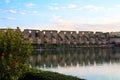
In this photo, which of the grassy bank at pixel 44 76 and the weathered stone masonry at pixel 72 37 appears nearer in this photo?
the grassy bank at pixel 44 76

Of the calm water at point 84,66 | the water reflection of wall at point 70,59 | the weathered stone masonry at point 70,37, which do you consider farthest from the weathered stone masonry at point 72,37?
the calm water at point 84,66

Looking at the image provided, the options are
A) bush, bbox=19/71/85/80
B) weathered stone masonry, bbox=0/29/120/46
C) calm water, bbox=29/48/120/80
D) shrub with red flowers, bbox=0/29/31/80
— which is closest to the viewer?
shrub with red flowers, bbox=0/29/31/80

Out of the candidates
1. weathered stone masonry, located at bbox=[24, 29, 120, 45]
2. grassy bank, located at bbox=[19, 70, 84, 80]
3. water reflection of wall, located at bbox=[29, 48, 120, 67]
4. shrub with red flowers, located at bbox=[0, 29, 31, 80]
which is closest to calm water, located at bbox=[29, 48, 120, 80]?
water reflection of wall, located at bbox=[29, 48, 120, 67]

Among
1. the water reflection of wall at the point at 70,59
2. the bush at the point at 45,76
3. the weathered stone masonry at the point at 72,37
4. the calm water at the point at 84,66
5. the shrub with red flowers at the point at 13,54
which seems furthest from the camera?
the weathered stone masonry at the point at 72,37

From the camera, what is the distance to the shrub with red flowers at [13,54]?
13.5 metres

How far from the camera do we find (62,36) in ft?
264

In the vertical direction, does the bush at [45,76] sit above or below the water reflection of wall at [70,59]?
above

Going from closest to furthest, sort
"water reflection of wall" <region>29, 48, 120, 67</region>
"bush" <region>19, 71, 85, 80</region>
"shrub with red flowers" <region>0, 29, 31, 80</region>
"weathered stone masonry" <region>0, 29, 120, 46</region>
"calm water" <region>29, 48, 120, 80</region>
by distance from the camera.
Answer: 1. "shrub with red flowers" <region>0, 29, 31, 80</region>
2. "bush" <region>19, 71, 85, 80</region>
3. "calm water" <region>29, 48, 120, 80</region>
4. "water reflection of wall" <region>29, 48, 120, 67</region>
5. "weathered stone masonry" <region>0, 29, 120, 46</region>

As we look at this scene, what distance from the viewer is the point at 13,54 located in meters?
13.9

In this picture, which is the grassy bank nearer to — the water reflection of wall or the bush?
the bush

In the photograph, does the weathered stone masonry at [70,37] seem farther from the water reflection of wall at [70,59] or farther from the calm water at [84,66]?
the calm water at [84,66]

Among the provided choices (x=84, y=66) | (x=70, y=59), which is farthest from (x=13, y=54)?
(x=70, y=59)

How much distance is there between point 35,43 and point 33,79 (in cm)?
5979

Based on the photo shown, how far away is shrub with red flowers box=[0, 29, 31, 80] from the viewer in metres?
13.5
